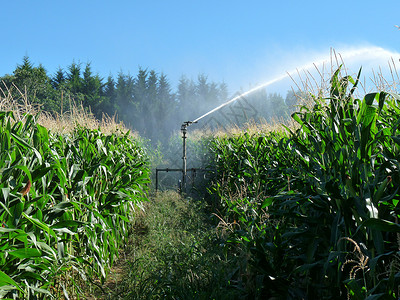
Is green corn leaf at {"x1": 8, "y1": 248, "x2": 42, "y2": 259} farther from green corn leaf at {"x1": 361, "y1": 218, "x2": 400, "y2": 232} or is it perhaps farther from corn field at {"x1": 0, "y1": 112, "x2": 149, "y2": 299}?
green corn leaf at {"x1": 361, "y1": 218, "x2": 400, "y2": 232}

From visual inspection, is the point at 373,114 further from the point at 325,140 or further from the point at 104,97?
the point at 104,97

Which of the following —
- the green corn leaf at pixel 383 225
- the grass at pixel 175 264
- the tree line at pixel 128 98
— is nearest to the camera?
the green corn leaf at pixel 383 225

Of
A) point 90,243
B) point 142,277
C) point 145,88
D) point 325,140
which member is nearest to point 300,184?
point 325,140

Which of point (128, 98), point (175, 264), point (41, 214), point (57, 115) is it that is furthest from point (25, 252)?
point (128, 98)

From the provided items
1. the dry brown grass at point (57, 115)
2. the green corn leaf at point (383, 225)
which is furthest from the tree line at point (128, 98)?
the green corn leaf at point (383, 225)

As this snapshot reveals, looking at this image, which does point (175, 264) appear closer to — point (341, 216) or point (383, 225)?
point (341, 216)

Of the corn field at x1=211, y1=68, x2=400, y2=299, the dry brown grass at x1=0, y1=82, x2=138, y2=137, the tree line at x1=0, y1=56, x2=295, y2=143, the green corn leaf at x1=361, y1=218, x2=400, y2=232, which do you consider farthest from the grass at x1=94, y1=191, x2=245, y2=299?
the tree line at x1=0, y1=56, x2=295, y2=143

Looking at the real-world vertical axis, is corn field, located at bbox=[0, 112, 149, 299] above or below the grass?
above

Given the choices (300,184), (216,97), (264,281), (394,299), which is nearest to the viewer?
(394,299)

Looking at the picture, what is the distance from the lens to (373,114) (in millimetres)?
2229

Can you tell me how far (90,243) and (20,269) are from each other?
109cm

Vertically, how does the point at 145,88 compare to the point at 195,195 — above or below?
above

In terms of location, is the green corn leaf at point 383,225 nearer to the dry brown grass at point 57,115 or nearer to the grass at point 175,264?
the grass at point 175,264

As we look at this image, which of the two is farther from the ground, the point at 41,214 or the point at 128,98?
the point at 128,98
